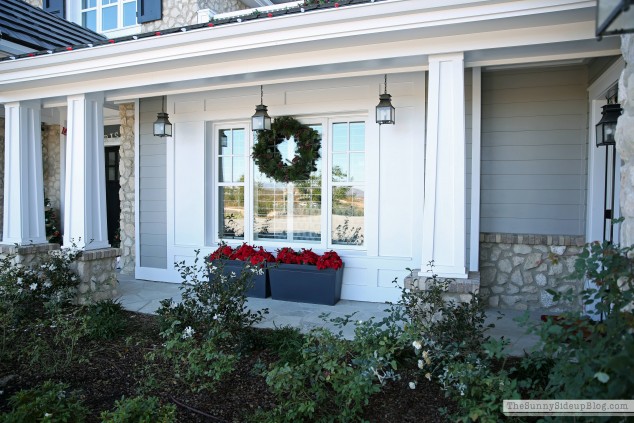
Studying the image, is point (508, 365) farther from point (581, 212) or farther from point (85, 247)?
point (85, 247)

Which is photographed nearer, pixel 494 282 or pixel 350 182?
pixel 494 282

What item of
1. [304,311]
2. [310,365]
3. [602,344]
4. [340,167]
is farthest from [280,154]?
[602,344]

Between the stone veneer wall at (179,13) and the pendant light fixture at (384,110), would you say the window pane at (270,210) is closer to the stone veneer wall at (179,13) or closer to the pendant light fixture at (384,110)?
the pendant light fixture at (384,110)

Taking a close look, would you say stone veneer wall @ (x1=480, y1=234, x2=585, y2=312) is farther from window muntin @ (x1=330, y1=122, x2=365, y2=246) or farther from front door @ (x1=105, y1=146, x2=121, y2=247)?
front door @ (x1=105, y1=146, x2=121, y2=247)

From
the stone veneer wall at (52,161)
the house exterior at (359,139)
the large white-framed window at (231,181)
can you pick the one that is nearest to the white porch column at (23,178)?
the house exterior at (359,139)

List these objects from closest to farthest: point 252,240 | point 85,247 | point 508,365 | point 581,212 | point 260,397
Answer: point 260,397, point 508,365, point 581,212, point 85,247, point 252,240

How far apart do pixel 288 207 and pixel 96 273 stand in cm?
252

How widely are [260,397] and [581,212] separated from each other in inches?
155

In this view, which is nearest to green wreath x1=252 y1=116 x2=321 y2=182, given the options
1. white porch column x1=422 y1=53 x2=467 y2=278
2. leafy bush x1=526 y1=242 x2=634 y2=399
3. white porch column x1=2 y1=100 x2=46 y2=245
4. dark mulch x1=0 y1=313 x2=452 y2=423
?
white porch column x1=422 y1=53 x2=467 y2=278

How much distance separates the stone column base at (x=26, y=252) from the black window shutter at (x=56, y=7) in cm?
513

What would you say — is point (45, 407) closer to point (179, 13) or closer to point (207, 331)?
point (207, 331)

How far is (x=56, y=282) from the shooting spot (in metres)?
4.98

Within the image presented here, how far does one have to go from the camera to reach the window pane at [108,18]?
27.2 feet

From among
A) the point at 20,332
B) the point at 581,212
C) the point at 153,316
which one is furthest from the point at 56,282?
the point at 581,212
